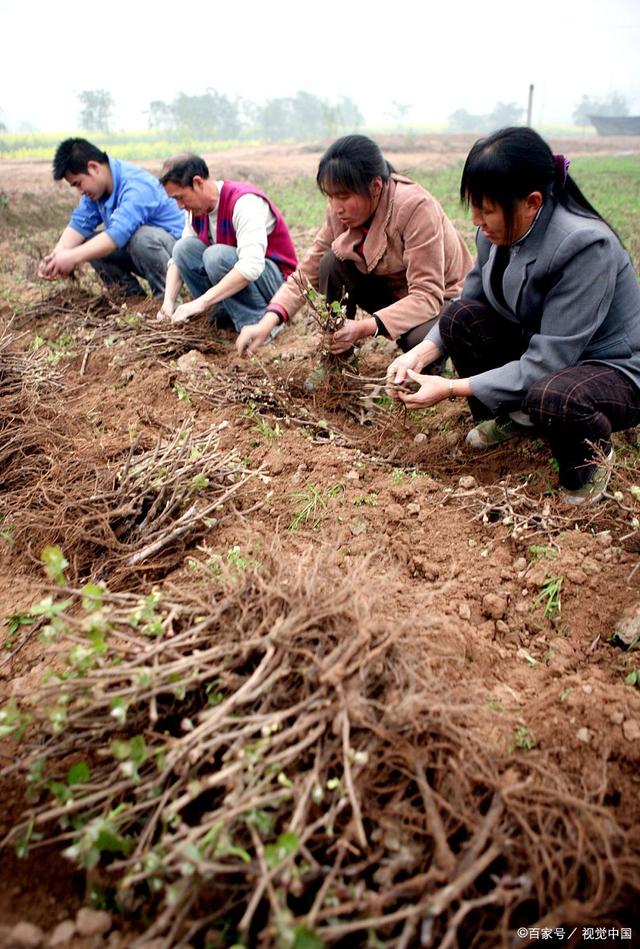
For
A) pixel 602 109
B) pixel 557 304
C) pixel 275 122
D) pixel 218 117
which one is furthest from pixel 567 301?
pixel 602 109

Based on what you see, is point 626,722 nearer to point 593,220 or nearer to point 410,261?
point 593,220

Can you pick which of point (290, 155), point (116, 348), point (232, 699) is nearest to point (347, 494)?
point (232, 699)

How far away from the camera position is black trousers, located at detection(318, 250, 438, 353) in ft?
9.30

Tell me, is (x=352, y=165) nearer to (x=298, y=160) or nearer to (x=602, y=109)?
(x=298, y=160)

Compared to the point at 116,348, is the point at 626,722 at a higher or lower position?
lower

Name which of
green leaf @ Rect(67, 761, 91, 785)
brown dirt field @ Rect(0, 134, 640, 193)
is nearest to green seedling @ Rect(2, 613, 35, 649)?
green leaf @ Rect(67, 761, 91, 785)

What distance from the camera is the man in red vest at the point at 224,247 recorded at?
307 centimetres

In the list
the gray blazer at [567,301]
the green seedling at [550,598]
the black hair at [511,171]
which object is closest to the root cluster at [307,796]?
the green seedling at [550,598]

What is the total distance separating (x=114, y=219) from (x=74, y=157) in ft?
1.38

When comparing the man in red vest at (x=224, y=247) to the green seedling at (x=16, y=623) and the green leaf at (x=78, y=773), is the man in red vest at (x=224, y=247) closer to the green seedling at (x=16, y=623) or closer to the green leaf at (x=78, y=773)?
→ the green seedling at (x=16, y=623)

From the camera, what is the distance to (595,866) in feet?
3.07

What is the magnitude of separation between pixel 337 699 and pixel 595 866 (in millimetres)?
506

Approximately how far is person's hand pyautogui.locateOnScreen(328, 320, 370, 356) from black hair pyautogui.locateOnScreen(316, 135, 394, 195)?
1.83 feet

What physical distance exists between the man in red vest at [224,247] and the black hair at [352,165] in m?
0.96
